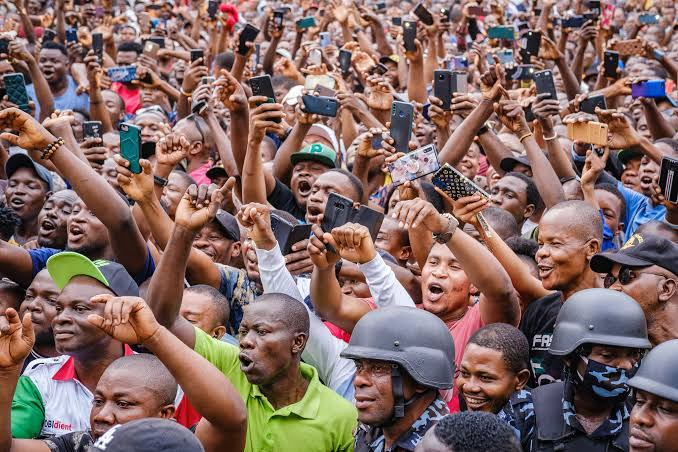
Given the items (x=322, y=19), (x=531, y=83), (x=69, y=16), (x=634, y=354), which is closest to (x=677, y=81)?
(x=531, y=83)

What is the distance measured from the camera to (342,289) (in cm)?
521

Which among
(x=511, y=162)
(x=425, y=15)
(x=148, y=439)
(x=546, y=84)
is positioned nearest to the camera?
(x=148, y=439)

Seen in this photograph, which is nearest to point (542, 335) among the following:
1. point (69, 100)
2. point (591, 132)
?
point (591, 132)

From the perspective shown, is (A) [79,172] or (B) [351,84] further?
Answer: (B) [351,84]

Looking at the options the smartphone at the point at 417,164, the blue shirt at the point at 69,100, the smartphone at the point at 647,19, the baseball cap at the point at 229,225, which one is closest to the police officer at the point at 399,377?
the smartphone at the point at 417,164

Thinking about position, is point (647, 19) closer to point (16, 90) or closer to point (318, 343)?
point (16, 90)

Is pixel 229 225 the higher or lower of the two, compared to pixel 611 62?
lower

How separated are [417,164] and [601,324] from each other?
1.53 meters

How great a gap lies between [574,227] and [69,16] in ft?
34.4

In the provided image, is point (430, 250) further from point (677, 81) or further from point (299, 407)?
point (677, 81)

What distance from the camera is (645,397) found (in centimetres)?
330

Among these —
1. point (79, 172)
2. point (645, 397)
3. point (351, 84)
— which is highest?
point (79, 172)

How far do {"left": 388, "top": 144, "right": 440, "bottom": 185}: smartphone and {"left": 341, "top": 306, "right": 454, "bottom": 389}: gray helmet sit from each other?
1275mm

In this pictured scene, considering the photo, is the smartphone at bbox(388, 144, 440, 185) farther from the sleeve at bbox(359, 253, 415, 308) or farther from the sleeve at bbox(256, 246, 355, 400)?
the sleeve at bbox(256, 246, 355, 400)
